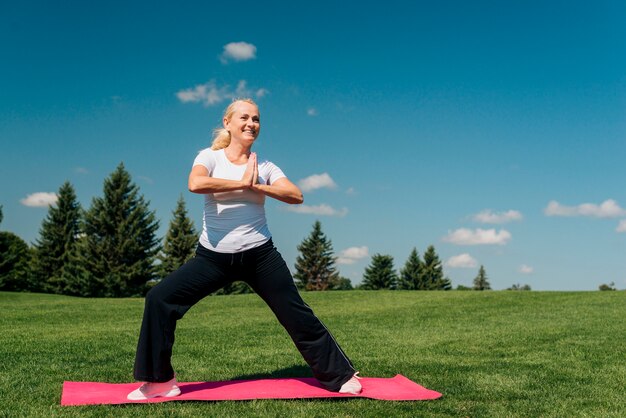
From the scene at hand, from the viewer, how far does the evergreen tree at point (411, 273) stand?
67.2 m

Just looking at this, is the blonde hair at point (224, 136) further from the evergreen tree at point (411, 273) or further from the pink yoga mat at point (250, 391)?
the evergreen tree at point (411, 273)

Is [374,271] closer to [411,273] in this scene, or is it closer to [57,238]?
[411,273]

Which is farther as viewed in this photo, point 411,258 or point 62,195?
point 411,258

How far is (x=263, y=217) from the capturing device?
Answer: 16.6ft

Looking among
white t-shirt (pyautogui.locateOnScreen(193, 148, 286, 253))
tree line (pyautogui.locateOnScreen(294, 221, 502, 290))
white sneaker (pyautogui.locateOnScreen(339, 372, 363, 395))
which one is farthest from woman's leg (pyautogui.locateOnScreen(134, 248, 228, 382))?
tree line (pyautogui.locateOnScreen(294, 221, 502, 290))

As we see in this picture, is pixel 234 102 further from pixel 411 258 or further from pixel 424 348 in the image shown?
pixel 411 258

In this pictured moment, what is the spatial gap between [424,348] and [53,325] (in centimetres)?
879

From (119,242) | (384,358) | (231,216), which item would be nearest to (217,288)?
(231,216)

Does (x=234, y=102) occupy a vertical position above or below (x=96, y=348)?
above

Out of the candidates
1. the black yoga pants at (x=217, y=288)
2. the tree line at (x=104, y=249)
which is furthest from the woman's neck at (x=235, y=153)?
the tree line at (x=104, y=249)

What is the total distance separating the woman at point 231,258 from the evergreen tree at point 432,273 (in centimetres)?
6249

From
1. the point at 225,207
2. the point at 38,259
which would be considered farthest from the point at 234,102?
the point at 38,259

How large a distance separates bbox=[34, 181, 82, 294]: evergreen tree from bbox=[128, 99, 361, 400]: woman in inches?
1900

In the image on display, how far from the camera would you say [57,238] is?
51.3 m
